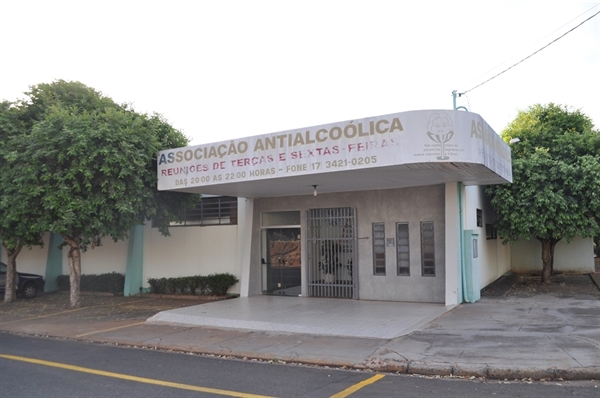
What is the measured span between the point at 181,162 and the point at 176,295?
6138mm

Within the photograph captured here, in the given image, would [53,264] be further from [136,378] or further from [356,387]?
[356,387]

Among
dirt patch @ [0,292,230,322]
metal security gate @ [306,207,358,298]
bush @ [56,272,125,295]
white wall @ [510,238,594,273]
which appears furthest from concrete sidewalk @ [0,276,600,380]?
white wall @ [510,238,594,273]

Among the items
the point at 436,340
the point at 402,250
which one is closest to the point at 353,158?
the point at 436,340

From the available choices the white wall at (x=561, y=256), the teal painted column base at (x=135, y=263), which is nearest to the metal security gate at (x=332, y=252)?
the teal painted column base at (x=135, y=263)

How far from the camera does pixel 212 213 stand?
1831cm

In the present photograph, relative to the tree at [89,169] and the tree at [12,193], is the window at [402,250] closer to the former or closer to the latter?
the tree at [89,169]

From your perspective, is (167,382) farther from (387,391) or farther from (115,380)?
(387,391)

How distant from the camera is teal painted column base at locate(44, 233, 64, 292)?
21133 mm

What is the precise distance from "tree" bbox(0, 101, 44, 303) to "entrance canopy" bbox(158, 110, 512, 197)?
3844 millimetres

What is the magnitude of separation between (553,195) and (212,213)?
11726 mm

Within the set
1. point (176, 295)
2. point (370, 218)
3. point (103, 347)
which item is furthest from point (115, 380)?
point (176, 295)

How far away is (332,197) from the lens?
50.8 feet

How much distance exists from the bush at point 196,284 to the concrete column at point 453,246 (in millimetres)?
7434

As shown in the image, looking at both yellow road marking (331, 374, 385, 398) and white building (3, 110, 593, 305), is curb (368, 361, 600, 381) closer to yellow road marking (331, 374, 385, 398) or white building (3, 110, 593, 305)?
yellow road marking (331, 374, 385, 398)
